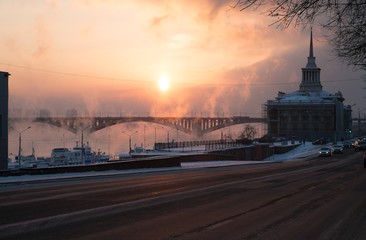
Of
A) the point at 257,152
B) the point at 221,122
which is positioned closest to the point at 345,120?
the point at 221,122

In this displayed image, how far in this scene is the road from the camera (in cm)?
1063

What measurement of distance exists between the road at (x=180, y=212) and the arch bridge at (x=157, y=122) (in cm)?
10701

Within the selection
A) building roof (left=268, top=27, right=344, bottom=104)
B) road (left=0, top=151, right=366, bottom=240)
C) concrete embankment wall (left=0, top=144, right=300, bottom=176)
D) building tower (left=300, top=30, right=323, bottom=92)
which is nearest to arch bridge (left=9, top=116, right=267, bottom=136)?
building roof (left=268, top=27, right=344, bottom=104)

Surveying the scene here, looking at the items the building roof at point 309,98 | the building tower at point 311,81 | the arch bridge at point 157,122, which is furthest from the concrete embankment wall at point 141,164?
the building tower at point 311,81

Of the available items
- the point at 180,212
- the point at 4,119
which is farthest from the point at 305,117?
the point at 180,212

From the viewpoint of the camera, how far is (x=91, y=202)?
50.3 ft

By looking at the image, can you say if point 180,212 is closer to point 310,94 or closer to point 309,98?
point 309,98

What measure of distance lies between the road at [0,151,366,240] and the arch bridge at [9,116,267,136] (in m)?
107

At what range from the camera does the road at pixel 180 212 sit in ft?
34.9

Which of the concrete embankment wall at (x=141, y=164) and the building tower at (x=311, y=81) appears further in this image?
the building tower at (x=311, y=81)

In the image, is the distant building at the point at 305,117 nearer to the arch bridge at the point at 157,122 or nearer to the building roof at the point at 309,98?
the building roof at the point at 309,98

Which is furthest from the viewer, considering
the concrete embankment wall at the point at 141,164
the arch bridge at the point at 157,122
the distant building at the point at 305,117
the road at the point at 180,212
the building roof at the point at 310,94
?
the building roof at the point at 310,94

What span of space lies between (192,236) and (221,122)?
14594cm

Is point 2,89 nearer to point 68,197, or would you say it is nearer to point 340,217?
point 68,197
